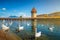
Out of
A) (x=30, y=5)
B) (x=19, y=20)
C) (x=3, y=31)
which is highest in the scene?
(x=30, y=5)

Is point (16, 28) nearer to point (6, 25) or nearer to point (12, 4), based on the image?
point (6, 25)

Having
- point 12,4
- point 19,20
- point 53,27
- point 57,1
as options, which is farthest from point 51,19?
point 12,4

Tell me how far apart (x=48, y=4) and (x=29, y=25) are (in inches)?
16.3

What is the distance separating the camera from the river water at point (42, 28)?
2.04 meters

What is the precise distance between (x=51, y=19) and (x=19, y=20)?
47cm

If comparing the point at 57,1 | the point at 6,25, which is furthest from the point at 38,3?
the point at 6,25

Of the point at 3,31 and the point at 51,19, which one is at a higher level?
the point at 51,19

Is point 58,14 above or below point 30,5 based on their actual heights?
below

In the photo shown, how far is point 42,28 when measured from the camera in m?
2.04

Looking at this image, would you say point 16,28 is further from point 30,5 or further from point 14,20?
point 30,5

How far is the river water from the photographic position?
6.68ft

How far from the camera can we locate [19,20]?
6.90 feet

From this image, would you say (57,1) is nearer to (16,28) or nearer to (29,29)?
(29,29)

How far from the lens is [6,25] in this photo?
2.10 m
